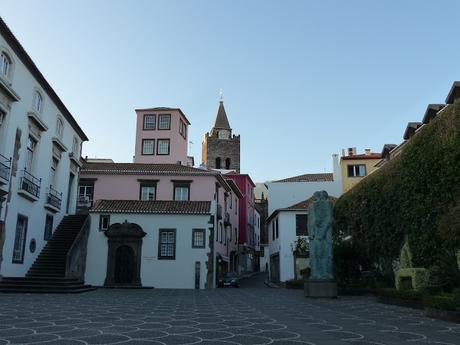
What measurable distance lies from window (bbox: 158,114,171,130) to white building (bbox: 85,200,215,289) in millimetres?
16530

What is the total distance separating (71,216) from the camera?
27672 mm

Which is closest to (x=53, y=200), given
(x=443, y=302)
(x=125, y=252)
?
(x=125, y=252)

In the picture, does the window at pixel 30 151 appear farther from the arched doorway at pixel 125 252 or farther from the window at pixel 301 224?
the window at pixel 301 224

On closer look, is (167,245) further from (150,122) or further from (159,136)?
(150,122)

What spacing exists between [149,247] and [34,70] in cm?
1205

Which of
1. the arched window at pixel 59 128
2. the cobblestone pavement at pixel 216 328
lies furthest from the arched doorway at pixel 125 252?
the cobblestone pavement at pixel 216 328

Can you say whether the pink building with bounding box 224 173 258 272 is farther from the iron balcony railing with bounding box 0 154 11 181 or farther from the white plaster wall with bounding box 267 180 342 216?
the iron balcony railing with bounding box 0 154 11 181

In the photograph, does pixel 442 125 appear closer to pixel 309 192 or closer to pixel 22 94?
pixel 22 94

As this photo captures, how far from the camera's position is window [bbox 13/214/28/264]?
21.0 m

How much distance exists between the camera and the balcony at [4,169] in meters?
18.3

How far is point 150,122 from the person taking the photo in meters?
43.5

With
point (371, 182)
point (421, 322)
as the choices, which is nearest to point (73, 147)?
point (371, 182)

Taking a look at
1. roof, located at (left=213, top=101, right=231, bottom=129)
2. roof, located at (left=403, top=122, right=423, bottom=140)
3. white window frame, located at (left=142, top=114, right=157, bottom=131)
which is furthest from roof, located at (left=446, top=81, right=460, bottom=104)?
roof, located at (left=213, top=101, right=231, bottom=129)

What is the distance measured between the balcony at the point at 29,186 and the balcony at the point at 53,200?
55.7 inches
